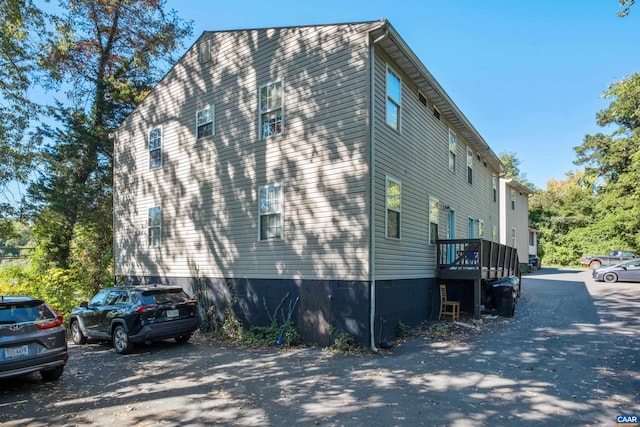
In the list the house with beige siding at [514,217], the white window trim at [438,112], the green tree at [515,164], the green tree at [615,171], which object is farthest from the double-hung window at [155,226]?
the green tree at [515,164]

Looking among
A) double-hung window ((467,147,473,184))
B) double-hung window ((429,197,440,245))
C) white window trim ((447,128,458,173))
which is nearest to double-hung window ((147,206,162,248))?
double-hung window ((429,197,440,245))

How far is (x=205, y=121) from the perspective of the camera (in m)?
12.7

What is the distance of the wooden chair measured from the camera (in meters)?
12.2

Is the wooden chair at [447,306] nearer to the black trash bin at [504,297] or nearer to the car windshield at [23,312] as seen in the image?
the black trash bin at [504,297]

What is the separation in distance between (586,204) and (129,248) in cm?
4375

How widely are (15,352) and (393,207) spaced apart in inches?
318

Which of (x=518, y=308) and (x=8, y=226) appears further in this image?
(x=8, y=226)

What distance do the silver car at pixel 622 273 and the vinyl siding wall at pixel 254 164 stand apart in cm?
1963

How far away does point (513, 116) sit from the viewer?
32375 mm

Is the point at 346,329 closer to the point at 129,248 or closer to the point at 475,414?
the point at 475,414

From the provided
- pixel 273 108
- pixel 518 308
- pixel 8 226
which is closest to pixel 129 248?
pixel 8 226

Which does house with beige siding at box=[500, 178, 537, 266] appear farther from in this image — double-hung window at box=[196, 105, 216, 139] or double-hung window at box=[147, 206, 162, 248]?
double-hung window at box=[147, 206, 162, 248]

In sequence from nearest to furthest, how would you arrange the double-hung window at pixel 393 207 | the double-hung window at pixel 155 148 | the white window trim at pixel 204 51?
1. the double-hung window at pixel 393 207
2. the white window trim at pixel 204 51
3. the double-hung window at pixel 155 148

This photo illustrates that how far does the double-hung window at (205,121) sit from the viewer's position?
40.9ft
